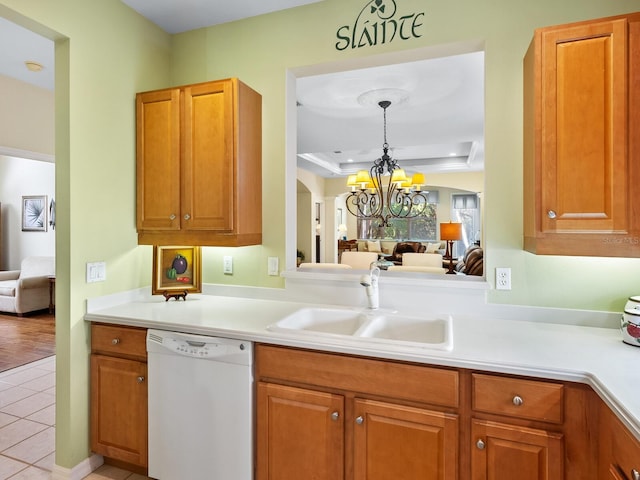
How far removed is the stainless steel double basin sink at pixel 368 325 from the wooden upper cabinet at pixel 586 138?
0.60 meters

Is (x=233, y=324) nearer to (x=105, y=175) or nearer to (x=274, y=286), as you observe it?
(x=274, y=286)

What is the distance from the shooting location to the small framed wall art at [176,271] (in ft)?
7.53

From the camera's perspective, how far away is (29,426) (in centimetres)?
256

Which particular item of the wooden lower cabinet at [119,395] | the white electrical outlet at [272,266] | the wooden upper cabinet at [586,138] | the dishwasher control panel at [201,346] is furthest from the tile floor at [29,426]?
the wooden upper cabinet at [586,138]

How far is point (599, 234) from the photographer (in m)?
1.50

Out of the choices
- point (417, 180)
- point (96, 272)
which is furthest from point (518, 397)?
point (417, 180)

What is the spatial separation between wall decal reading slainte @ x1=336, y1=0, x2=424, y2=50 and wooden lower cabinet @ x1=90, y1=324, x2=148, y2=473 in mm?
1971

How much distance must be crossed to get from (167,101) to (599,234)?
2.26 metres

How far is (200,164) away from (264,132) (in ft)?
1.55

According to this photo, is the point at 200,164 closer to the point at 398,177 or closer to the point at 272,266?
the point at 272,266

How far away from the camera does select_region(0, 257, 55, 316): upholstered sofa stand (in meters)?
5.36

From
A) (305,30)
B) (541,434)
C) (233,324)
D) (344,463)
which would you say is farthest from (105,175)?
(541,434)

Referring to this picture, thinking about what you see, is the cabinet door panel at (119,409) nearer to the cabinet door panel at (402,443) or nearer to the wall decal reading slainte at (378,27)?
the cabinet door panel at (402,443)

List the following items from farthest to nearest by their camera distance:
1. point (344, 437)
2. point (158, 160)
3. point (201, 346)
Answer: point (158, 160) → point (201, 346) → point (344, 437)
